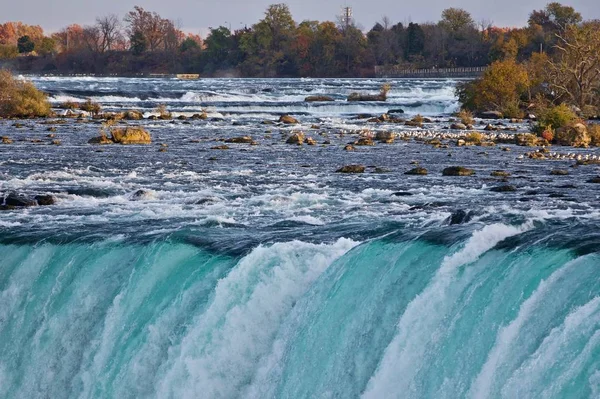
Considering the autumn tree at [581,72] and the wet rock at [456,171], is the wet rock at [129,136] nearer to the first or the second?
the wet rock at [456,171]

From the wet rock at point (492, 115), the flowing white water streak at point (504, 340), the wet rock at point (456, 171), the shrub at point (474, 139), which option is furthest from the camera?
the wet rock at point (492, 115)

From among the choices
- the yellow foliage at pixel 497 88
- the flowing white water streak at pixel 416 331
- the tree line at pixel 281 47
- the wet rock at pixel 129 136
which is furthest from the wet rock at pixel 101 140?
the tree line at pixel 281 47

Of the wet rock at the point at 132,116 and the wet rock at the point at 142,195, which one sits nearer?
the wet rock at the point at 142,195

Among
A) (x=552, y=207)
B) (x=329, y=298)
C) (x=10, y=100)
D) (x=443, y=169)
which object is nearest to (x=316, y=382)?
(x=329, y=298)

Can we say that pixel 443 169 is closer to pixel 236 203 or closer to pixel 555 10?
pixel 236 203

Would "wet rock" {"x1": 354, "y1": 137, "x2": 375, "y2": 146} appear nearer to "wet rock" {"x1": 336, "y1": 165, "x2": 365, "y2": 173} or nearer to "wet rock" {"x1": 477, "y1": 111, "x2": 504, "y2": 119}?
"wet rock" {"x1": 336, "y1": 165, "x2": 365, "y2": 173}
